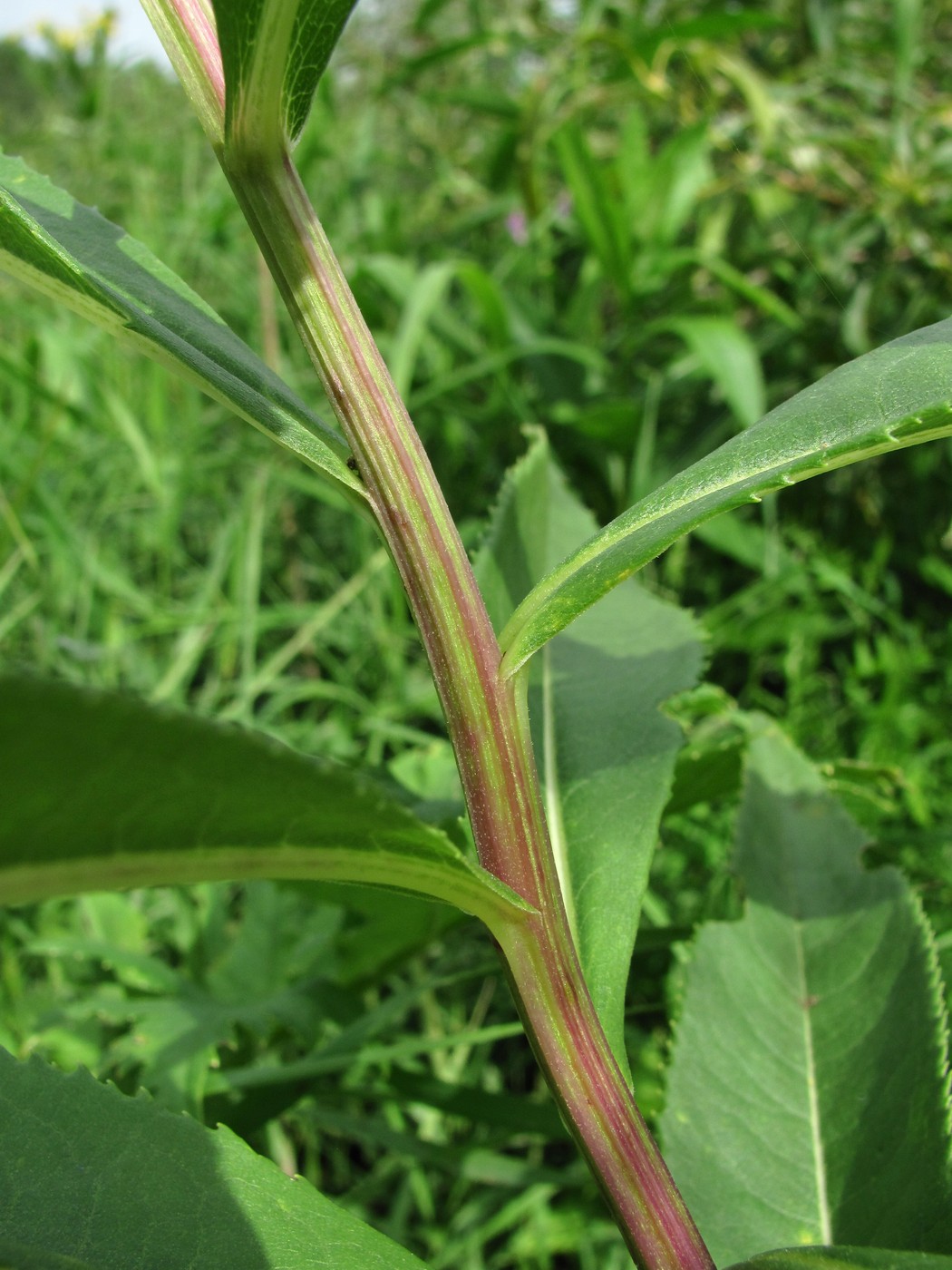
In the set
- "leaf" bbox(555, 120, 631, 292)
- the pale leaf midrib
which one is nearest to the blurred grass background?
"leaf" bbox(555, 120, 631, 292)

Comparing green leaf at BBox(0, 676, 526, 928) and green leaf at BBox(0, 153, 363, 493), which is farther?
green leaf at BBox(0, 153, 363, 493)

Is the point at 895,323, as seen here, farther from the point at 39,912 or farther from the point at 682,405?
the point at 39,912

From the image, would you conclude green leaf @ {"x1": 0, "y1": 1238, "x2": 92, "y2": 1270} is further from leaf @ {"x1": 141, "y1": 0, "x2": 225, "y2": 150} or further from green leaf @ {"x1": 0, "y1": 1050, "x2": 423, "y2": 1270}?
leaf @ {"x1": 141, "y1": 0, "x2": 225, "y2": 150}

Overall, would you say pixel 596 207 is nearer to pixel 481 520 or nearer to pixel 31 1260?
pixel 481 520

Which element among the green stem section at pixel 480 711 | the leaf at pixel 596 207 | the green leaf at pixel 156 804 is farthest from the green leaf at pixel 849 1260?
the leaf at pixel 596 207

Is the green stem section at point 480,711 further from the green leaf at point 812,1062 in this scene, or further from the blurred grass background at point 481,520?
the blurred grass background at point 481,520

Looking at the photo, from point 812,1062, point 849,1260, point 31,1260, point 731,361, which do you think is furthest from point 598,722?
point 731,361

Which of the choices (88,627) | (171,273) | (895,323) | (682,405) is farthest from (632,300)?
(171,273)
